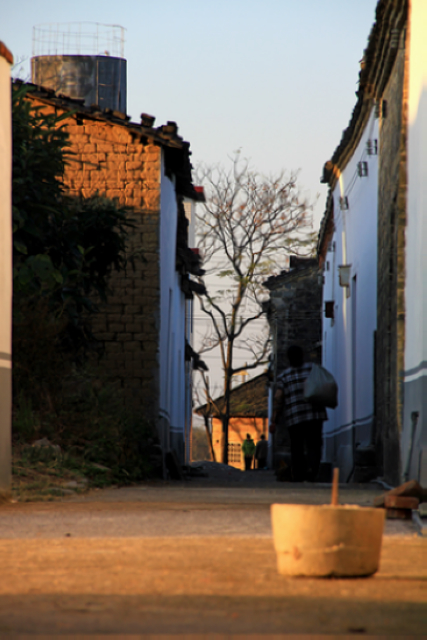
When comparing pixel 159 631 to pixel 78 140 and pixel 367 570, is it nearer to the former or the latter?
pixel 367 570

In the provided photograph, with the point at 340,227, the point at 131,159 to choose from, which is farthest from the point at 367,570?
the point at 340,227

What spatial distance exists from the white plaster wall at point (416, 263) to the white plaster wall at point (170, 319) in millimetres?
6816

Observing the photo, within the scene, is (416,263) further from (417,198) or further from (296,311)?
(296,311)

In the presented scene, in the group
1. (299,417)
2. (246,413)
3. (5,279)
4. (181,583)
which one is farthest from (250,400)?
(181,583)

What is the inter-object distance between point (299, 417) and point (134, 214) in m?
4.79

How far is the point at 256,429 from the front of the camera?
47.4 m

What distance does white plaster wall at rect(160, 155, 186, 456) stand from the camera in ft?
48.8

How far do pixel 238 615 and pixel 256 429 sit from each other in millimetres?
44754

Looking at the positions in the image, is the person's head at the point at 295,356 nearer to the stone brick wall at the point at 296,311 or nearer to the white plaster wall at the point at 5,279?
the white plaster wall at the point at 5,279

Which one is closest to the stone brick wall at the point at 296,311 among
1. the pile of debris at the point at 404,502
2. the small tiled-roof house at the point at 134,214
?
the small tiled-roof house at the point at 134,214

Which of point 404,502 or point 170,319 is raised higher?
point 170,319

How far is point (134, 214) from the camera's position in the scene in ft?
46.8

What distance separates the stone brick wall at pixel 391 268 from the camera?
852 centimetres

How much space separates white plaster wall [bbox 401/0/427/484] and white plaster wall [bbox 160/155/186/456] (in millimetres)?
6816
